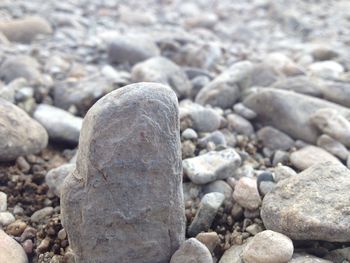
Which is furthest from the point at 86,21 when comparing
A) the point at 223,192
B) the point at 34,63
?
the point at 223,192

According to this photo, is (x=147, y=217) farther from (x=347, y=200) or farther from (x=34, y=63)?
(x=34, y=63)

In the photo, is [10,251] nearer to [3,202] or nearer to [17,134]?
[3,202]

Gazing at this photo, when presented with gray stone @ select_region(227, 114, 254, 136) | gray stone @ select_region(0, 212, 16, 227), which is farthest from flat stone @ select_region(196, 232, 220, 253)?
gray stone @ select_region(227, 114, 254, 136)

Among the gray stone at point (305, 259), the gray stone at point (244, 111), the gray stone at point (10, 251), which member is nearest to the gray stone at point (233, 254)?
the gray stone at point (305, 259)

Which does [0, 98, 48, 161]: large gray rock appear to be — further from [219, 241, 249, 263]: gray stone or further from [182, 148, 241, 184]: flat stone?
[219, 241, 249, 263]: gray stone

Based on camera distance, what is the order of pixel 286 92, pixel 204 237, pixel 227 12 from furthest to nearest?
pixel 227 12, pixel 286 92, pixel 204 237

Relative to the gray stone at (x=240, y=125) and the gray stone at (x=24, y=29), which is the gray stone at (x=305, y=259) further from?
the gray stone at (x=24, y=29)

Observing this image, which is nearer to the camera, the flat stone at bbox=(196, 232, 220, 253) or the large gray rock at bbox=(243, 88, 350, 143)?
the flat stone at bbox=(196, 232, 220, 253)
